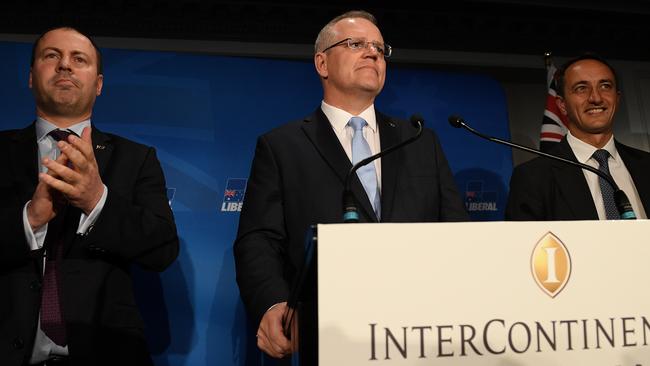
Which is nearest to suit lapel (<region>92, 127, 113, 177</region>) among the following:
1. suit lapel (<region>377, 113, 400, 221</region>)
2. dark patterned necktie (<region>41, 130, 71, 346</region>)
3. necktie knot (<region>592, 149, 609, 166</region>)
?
dark patterned necktie (<region>41, 130, 71, 346</region>)

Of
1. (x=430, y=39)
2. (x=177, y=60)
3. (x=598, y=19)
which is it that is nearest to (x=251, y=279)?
(x=177, y=60)

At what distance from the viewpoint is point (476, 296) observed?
111 cm

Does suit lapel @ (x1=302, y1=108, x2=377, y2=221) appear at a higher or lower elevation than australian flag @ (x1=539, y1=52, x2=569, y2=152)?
lower

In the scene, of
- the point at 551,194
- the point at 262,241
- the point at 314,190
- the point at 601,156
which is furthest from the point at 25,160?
the point at 601,156

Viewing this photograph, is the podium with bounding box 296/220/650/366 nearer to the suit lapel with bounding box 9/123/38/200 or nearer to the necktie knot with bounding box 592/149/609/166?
the suit lapel with bounding box 9/123/38/200

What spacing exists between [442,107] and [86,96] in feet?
5.74

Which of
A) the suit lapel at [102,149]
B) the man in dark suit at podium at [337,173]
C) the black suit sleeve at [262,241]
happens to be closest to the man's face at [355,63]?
the man in dark suit at podium at [337,173]

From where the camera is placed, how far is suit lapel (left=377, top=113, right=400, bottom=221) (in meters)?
1.99

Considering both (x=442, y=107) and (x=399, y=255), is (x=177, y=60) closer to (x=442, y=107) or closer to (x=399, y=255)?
(x=442, y=107)

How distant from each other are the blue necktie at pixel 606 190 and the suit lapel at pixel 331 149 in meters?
0.97

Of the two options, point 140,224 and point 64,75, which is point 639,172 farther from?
point 64,75

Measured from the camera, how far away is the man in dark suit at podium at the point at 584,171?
2461mm

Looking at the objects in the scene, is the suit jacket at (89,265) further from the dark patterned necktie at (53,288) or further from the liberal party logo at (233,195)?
the liberal party logo at (233,195)

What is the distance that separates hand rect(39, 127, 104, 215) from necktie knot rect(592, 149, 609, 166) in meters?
1.92
